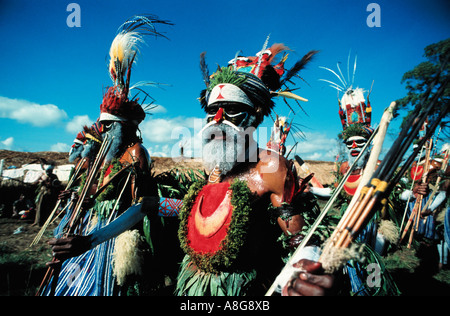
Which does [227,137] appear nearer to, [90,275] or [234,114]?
[234,114]

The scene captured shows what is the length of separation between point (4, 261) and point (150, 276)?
467cm

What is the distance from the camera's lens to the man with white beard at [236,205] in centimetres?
179

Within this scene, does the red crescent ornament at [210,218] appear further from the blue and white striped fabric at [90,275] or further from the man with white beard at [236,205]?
the blue and white striped fabric at [90,275]

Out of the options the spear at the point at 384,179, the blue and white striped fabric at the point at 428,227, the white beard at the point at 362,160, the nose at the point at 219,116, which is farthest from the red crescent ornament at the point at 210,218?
the blue and white striped fabric at the point at 428,227

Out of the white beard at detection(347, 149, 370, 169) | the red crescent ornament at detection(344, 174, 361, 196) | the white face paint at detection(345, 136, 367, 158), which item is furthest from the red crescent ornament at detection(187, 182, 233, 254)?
the white face paint at detection(345, 136, 367, 158)

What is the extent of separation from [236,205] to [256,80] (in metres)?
1.26

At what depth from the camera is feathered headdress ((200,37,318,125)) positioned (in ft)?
7.22

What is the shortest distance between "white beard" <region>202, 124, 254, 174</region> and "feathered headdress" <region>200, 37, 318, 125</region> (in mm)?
288

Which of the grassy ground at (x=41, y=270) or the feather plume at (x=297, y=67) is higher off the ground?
the feather plume at (x=297, y=67)

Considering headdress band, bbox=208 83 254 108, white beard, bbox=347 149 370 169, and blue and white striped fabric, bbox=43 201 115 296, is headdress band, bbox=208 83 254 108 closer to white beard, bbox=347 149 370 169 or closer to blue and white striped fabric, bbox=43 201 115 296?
blue and white striped fabric, bbox=43 201 115 296

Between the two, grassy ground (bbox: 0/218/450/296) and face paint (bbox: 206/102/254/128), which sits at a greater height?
face paint (bbox: 206/102/254/128)

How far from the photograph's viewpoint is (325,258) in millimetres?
968

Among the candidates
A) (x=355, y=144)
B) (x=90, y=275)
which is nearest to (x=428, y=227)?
(x=355, y=144)
